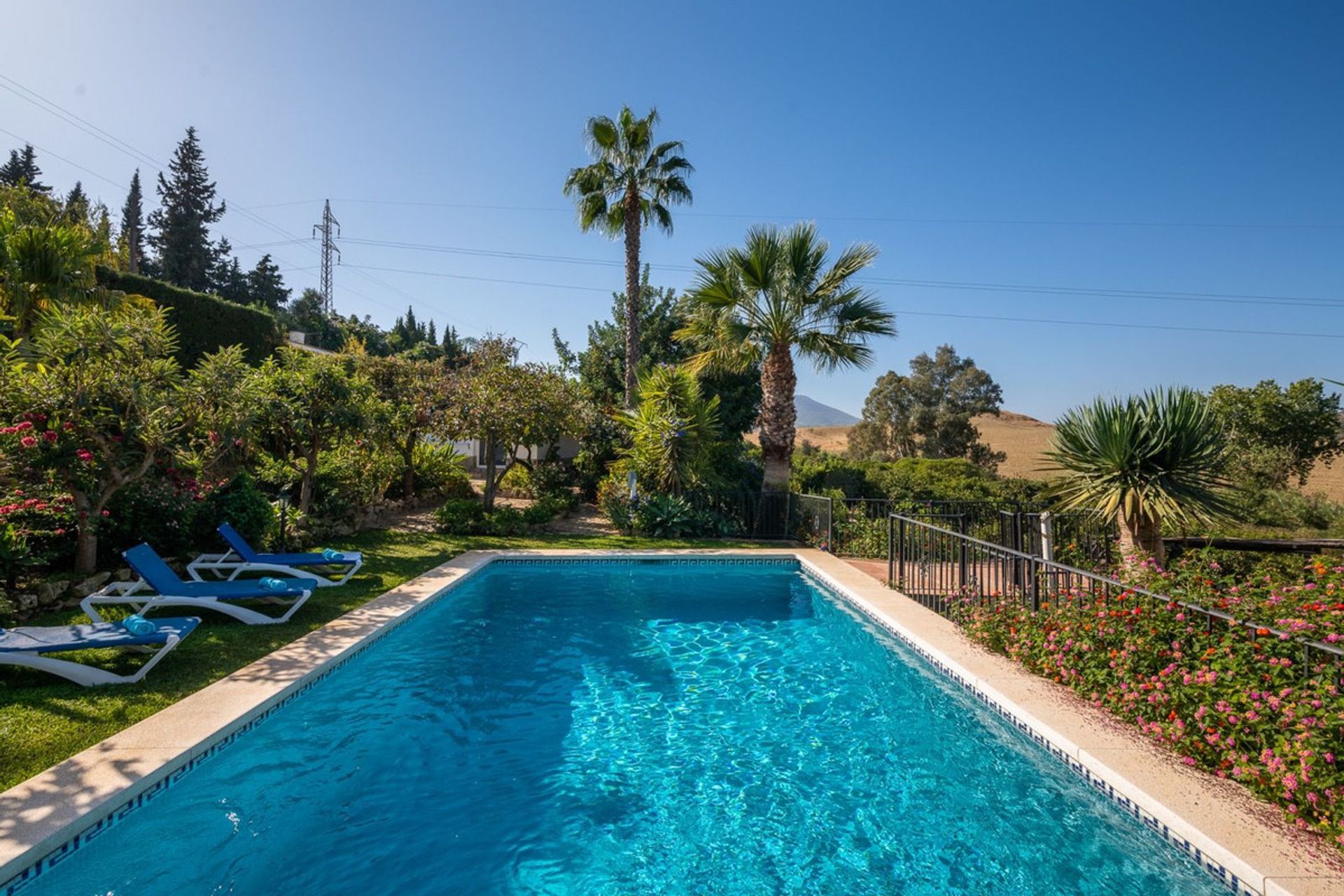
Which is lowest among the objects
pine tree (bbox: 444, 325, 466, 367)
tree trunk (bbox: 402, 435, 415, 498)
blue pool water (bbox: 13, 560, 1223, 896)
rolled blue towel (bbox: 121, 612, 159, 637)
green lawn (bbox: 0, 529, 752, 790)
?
blue pool water (bbox: 13, 560, 1223, 896)

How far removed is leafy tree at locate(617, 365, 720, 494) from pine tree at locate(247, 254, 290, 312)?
46216 millimetres

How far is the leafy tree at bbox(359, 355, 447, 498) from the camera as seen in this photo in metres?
15.7

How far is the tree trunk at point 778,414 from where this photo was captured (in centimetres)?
1512

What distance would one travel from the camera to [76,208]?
24.2 metres

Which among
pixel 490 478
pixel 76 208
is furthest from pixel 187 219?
pixel 490 478

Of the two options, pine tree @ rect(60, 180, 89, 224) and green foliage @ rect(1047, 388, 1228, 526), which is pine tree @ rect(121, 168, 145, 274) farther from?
green foliage @ rect(1047, 388, 1228, 526)

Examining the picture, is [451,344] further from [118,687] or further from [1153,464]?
[1153,464]

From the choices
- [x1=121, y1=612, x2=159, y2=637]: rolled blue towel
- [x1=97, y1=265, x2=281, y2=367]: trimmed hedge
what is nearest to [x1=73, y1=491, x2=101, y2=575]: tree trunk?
[x1=121, y1=612, x2=159, y2=637]: rolled blue towel

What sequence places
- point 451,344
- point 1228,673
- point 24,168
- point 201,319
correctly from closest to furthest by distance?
1. point 1228,673
2. point 201,319
3. point 24,168
4. point 451,344

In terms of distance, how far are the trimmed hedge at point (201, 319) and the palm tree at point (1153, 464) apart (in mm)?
18547

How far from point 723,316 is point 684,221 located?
5717 mm

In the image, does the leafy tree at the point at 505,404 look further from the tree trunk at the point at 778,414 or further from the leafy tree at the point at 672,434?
the tree trunk at the point at 778,414

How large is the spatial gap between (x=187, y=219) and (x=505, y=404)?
43795 millimetres

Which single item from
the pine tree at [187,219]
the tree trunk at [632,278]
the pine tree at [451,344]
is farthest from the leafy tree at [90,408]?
the pine tree at [187,219]
